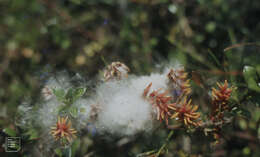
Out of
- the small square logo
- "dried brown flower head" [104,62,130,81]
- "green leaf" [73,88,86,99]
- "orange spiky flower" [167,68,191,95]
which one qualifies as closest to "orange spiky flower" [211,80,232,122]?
"orange spiky flower" [167,68,191,95]

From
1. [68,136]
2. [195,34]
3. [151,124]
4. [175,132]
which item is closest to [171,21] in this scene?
[195,34]

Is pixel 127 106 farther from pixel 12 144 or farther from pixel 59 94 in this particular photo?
pixel 12 144

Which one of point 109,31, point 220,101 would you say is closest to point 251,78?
point 220,101

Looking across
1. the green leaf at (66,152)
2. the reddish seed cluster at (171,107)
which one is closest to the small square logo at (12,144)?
the green leaf at (66,152)

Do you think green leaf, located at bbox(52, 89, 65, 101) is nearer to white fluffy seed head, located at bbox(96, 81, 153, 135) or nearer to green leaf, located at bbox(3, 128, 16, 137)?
white fluffy seed head, located at bbox(96, 81, 153, 135)

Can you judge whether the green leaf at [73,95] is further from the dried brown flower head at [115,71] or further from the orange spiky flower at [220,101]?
the orange spiky flower at [220,101]

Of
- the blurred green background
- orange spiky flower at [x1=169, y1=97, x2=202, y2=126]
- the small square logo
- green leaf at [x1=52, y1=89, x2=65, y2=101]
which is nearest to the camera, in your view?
orange spiky flower at [x1=169, y1=97, x2=202, y2=126]

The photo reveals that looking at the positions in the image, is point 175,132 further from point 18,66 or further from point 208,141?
point 18,66
